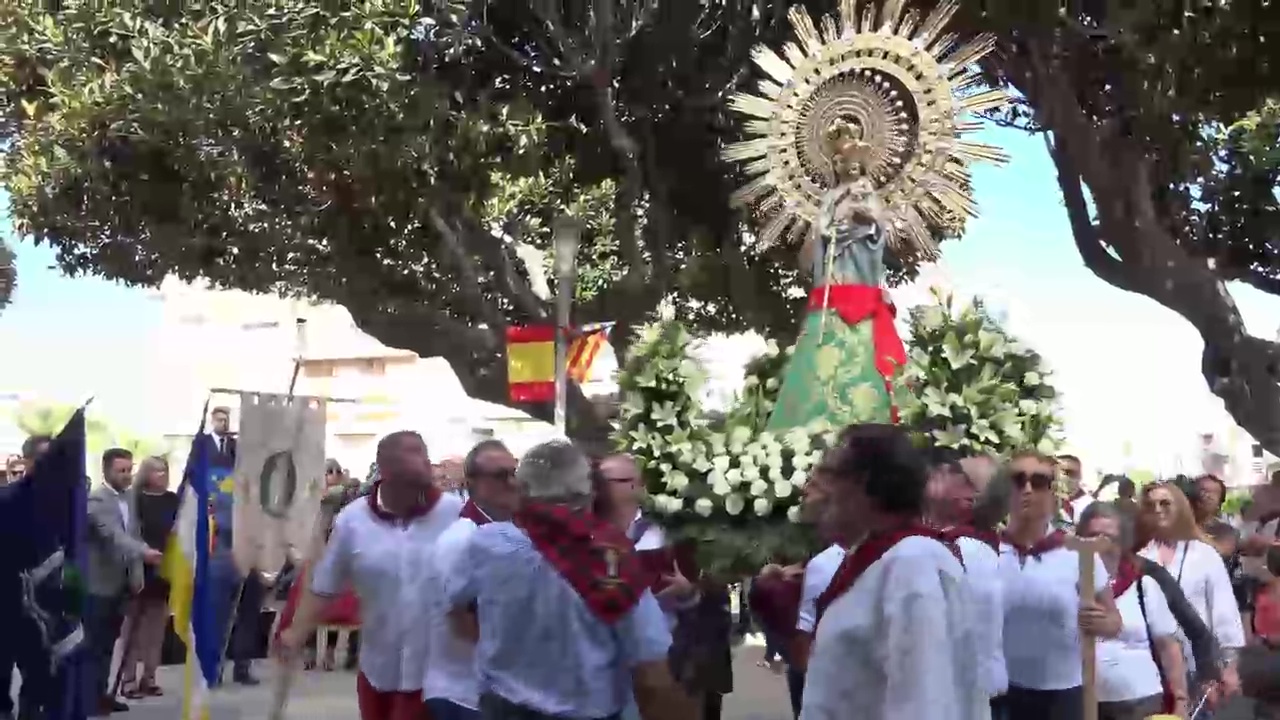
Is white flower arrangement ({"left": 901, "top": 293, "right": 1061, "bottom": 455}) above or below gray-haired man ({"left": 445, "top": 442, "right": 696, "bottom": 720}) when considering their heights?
above

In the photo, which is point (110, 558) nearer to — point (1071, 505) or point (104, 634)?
point (104, 634)

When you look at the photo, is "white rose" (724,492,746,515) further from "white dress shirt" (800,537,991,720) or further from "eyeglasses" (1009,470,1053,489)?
"white dress shirt" (800,537,991,720)

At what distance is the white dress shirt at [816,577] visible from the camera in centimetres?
548

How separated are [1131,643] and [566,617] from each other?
2.44 m

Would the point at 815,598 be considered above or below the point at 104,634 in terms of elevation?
above

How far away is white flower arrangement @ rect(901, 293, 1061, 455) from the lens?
270 inches

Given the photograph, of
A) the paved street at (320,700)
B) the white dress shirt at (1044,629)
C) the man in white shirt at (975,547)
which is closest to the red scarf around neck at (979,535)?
the man in white shirt at (975,547)

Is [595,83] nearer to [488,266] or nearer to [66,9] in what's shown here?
[488,266]

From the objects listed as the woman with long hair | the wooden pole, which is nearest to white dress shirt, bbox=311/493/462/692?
the wooden pole

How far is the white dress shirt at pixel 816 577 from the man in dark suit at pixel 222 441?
389 centimetres

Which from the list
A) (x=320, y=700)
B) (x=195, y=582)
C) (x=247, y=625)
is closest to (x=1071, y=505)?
(x=195, y=582)

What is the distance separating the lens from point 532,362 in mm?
14258

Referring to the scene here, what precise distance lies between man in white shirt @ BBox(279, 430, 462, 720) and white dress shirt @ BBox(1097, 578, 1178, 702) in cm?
228

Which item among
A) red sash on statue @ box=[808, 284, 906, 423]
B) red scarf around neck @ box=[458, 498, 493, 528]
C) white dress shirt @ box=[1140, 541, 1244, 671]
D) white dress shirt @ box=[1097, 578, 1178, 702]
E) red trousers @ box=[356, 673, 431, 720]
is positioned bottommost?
red trousers @ box=[356, 673, 431, 720]
